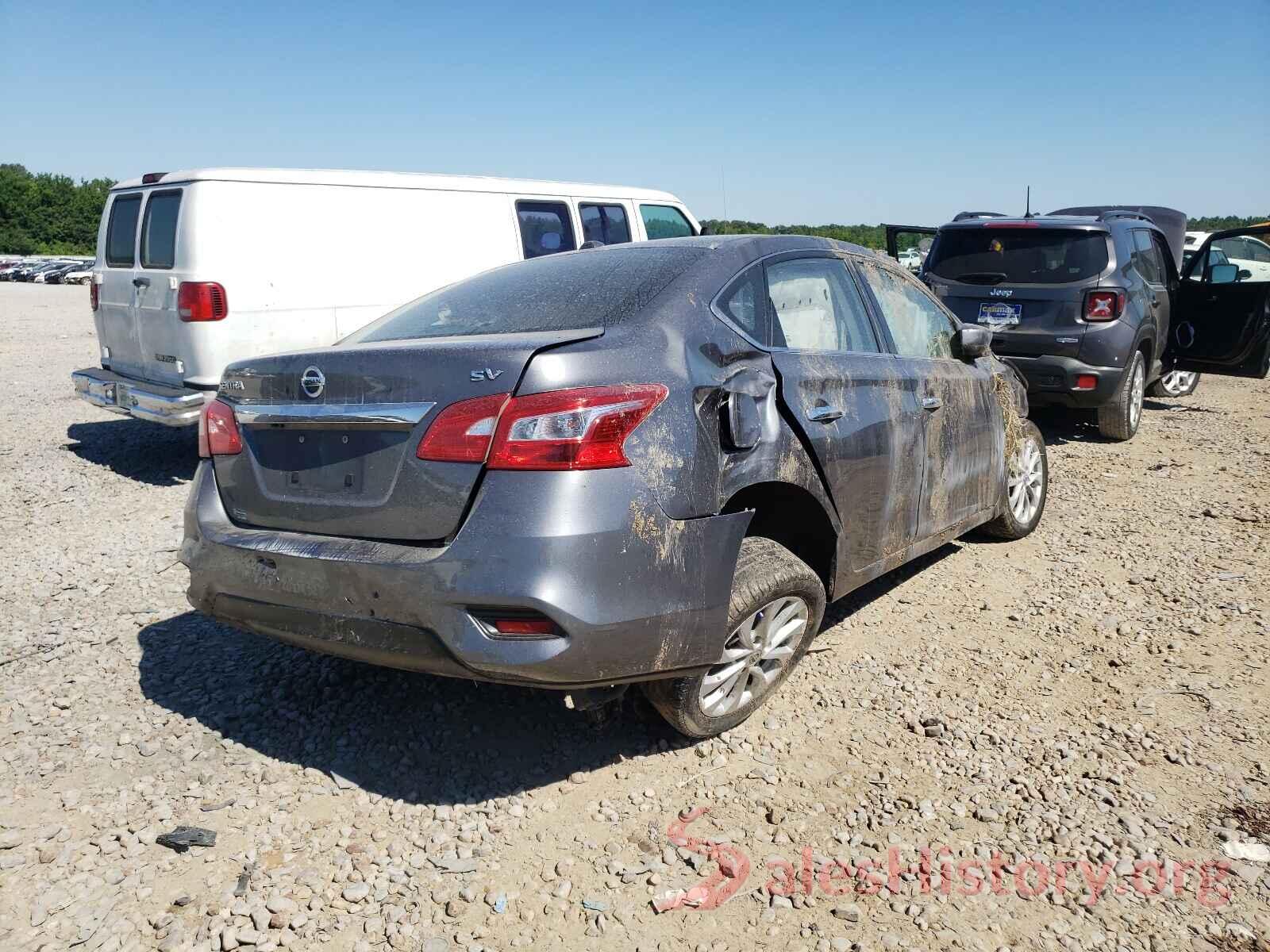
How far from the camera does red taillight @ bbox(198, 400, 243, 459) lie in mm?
3131

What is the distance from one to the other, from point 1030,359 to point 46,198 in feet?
281

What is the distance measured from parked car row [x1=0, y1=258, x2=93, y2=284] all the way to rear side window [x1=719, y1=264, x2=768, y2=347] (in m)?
51.2

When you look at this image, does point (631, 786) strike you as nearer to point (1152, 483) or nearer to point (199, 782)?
point (199, 782)

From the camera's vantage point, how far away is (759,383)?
10.2 feet

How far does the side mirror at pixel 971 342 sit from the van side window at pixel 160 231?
5.38 meters

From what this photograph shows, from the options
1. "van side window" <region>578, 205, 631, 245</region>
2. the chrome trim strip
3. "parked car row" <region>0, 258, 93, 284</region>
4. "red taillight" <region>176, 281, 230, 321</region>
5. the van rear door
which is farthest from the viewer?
"parked car row" <region>0, 258, 93, 284</region>

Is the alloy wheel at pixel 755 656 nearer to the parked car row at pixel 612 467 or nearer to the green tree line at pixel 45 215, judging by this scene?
the parked car row at pixel 612 467

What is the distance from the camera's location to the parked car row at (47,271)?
48906mm

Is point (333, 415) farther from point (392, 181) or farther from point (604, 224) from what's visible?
point (604, 224)

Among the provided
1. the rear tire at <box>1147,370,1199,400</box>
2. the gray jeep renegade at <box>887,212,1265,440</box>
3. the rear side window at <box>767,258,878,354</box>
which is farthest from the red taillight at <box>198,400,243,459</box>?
the rear tire at <box>1147,370,1199,400</box>

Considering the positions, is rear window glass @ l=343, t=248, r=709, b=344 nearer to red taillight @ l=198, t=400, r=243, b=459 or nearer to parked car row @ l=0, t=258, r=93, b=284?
red taillight @ l=198, t=400, r=243, b=459

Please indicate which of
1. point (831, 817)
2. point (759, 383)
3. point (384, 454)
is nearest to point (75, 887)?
point (384, 454)

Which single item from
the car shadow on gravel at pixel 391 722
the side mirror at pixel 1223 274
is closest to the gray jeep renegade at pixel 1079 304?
the side mirror at pixel 1223 274

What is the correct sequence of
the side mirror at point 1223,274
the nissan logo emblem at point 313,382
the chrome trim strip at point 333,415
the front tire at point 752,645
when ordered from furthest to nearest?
the side mirror at point 1223,274, the front tire at point 752,645, the nissan logo emblem at point 313,382, the chrome trim strip at point 333,415
